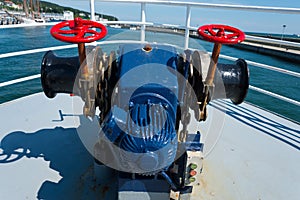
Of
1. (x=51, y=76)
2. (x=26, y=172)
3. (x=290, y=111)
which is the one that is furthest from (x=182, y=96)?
(x=290, y=111)

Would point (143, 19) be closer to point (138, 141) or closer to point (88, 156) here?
point (88, 156)

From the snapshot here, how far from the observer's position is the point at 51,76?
120 cm

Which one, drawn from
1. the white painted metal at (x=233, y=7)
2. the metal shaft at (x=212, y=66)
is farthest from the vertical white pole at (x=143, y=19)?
the metal shaft at (x=212, y=66)

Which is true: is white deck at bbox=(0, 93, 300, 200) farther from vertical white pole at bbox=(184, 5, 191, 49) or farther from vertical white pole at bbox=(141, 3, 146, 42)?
vertical white pole at bbox=(141, 3, 146, 42)

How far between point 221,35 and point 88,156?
1086mm

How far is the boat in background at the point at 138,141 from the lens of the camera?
931 millimetres

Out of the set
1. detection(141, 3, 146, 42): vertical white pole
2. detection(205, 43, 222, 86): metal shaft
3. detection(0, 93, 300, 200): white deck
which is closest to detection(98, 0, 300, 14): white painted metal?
detection(141, 3, 146, 42): vertical white pole

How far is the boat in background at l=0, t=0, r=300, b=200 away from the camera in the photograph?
3.05 feet

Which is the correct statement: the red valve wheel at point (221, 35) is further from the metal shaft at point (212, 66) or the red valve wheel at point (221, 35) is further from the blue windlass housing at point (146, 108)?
the blue windlass housing at point (146, 108)

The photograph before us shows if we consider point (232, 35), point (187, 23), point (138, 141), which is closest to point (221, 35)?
point (232, 35)

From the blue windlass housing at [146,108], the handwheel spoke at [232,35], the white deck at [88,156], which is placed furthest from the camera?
the white deck at [88,156]

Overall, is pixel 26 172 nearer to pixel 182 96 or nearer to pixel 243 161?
pixel 182 96

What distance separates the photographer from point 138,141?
0.84 meters

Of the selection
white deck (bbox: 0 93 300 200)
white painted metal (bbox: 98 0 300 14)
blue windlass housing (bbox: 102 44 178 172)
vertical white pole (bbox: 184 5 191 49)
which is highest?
white painted metal (bbox: 98 0 300 14)
